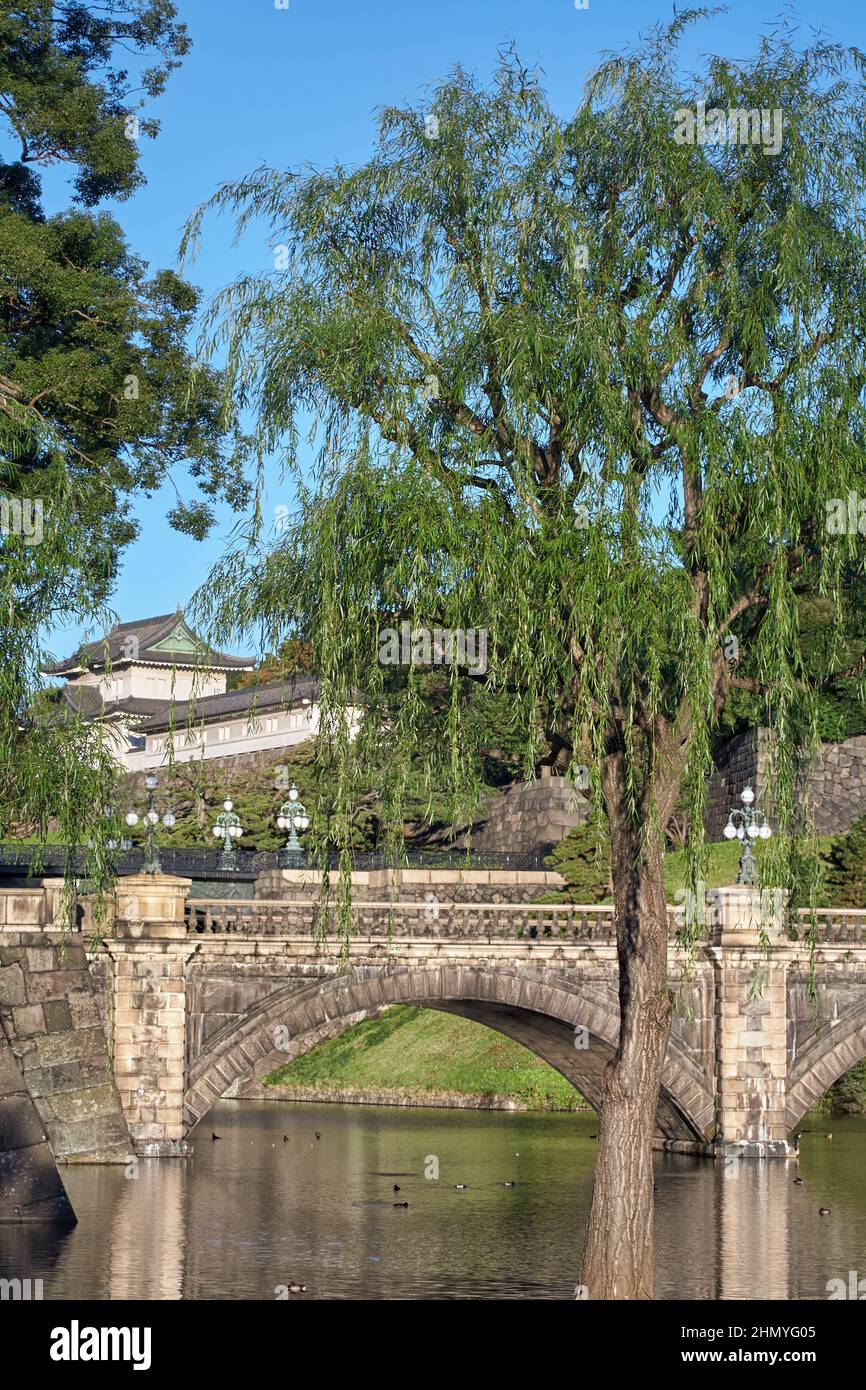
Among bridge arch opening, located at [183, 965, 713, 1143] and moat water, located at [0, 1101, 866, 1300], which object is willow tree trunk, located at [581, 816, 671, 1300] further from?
bridge arch opening, located at [183, 965, 713, 1143]

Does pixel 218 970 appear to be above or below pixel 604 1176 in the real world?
above

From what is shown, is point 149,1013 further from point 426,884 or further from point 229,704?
point 229,704

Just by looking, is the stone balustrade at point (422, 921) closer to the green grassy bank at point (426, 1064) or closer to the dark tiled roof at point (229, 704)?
the green grassy bank at point (426, 1064)

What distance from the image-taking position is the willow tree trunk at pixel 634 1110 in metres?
17.3

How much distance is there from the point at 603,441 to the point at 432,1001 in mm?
28210

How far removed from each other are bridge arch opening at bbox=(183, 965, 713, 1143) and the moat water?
149cm

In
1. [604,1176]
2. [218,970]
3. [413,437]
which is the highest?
[413,437]

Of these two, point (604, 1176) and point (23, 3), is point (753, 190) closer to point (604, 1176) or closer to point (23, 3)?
point (604, 1176)

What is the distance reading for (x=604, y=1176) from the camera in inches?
688

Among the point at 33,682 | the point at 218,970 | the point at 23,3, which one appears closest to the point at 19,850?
the point at 218,970

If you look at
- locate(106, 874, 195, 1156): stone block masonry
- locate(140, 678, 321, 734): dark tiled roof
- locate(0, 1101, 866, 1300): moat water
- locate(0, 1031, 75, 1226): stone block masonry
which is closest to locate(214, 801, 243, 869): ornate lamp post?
locate(0, 1101, 866, 1300): moat water
